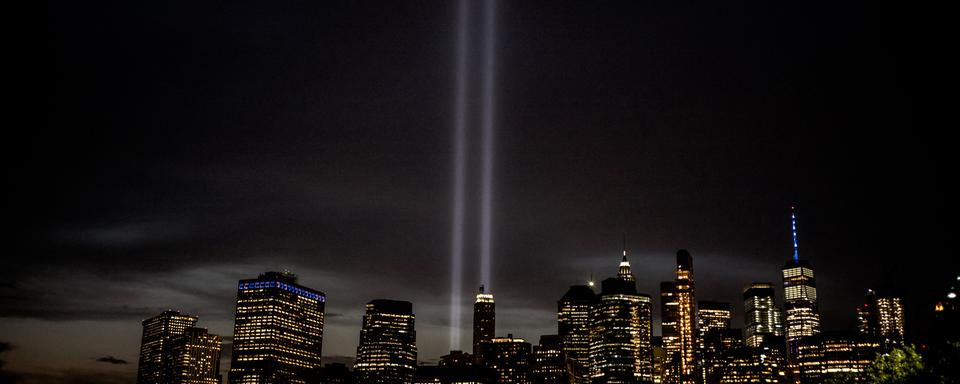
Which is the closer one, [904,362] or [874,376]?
[904,362]

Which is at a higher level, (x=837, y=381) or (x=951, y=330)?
(x=951, y=330)

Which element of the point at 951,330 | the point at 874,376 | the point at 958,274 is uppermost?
the point at 958,274

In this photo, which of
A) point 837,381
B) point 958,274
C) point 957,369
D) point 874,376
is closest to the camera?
point 957,369

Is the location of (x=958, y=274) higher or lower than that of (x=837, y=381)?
higher

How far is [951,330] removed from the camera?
84875 mm

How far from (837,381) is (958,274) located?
178 ft

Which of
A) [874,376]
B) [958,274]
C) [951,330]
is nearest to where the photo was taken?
[874,376]

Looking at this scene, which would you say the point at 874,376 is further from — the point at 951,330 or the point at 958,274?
the point at 958,274

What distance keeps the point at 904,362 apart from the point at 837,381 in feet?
45.5

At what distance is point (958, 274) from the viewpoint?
359 ft

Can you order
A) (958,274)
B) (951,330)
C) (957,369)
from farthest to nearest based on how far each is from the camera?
(958,274), (951,330), (957,369)

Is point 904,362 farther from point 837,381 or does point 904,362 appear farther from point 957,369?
point 837,381

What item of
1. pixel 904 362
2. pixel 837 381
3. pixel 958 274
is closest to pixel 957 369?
pixel 904 362

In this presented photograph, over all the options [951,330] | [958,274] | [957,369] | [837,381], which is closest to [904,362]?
[957,369]
